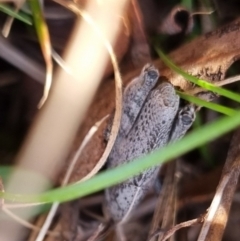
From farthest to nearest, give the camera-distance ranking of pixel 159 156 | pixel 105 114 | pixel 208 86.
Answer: pixel 105 114
pixel 208 86
pixel 159 156

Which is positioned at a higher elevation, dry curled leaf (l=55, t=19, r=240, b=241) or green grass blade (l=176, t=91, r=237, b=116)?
dry curled leaf (l=55, t=19, r=240, b=241)

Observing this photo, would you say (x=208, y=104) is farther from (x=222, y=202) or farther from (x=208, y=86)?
(x=222, y=202)

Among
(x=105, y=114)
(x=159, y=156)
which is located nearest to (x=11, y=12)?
(x=105, y=114)

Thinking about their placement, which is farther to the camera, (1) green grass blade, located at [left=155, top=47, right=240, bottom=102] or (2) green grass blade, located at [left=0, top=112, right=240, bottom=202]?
(1) green grass blade, located at [left=155, top=47, right=240, bottom=102]

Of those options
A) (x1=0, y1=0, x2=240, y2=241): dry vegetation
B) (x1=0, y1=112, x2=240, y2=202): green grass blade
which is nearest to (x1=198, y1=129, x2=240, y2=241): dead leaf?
(x1=0, y1=0, x2=240, y2=241): dry vegetation

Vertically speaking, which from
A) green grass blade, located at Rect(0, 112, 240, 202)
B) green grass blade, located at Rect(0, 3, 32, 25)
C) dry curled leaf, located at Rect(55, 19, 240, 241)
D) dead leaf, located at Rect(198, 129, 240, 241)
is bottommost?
green grass blade, located at Rect(0, 112, 240, 202)

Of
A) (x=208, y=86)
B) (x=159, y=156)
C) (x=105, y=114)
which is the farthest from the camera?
(x=105, y=114)

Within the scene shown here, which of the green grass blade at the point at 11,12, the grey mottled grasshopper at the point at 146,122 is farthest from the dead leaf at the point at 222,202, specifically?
the green grass blade at the point at 11,12

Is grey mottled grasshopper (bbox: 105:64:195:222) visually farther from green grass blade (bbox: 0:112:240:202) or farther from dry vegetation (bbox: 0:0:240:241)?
green grass blade (bbox: 0:112:240:202)

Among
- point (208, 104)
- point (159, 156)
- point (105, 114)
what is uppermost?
point (105, 114)

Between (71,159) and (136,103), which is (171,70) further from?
(71,159)
